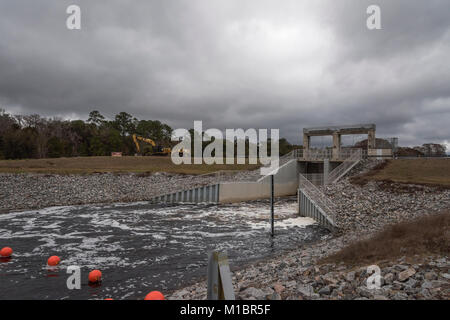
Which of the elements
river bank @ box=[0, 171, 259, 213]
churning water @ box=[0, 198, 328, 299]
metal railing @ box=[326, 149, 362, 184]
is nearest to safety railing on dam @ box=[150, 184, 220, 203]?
river bank @ box=[0, 171, 259, 213]

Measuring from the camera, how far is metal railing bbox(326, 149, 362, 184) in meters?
28.7

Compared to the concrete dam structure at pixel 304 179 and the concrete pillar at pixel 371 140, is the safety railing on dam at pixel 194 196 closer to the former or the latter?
the concrete dam structure at pixel 304 179

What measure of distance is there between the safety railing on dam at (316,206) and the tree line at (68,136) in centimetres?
5678

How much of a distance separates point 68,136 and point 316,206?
8405 cm

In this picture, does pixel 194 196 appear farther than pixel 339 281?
Yes

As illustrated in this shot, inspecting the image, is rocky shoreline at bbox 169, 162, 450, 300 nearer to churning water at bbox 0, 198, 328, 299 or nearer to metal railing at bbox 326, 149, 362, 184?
churning water at bbox 0, 198, 328, 299

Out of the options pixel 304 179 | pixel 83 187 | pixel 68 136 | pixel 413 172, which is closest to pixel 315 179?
pixel 304 179

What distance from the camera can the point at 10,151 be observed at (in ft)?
215

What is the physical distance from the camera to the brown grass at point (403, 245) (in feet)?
23.9

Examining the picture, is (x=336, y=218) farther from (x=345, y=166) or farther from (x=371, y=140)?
(x=371, y=140)

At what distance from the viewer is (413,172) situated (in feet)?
91.4

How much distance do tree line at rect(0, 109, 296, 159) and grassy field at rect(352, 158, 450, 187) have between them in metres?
57.7
